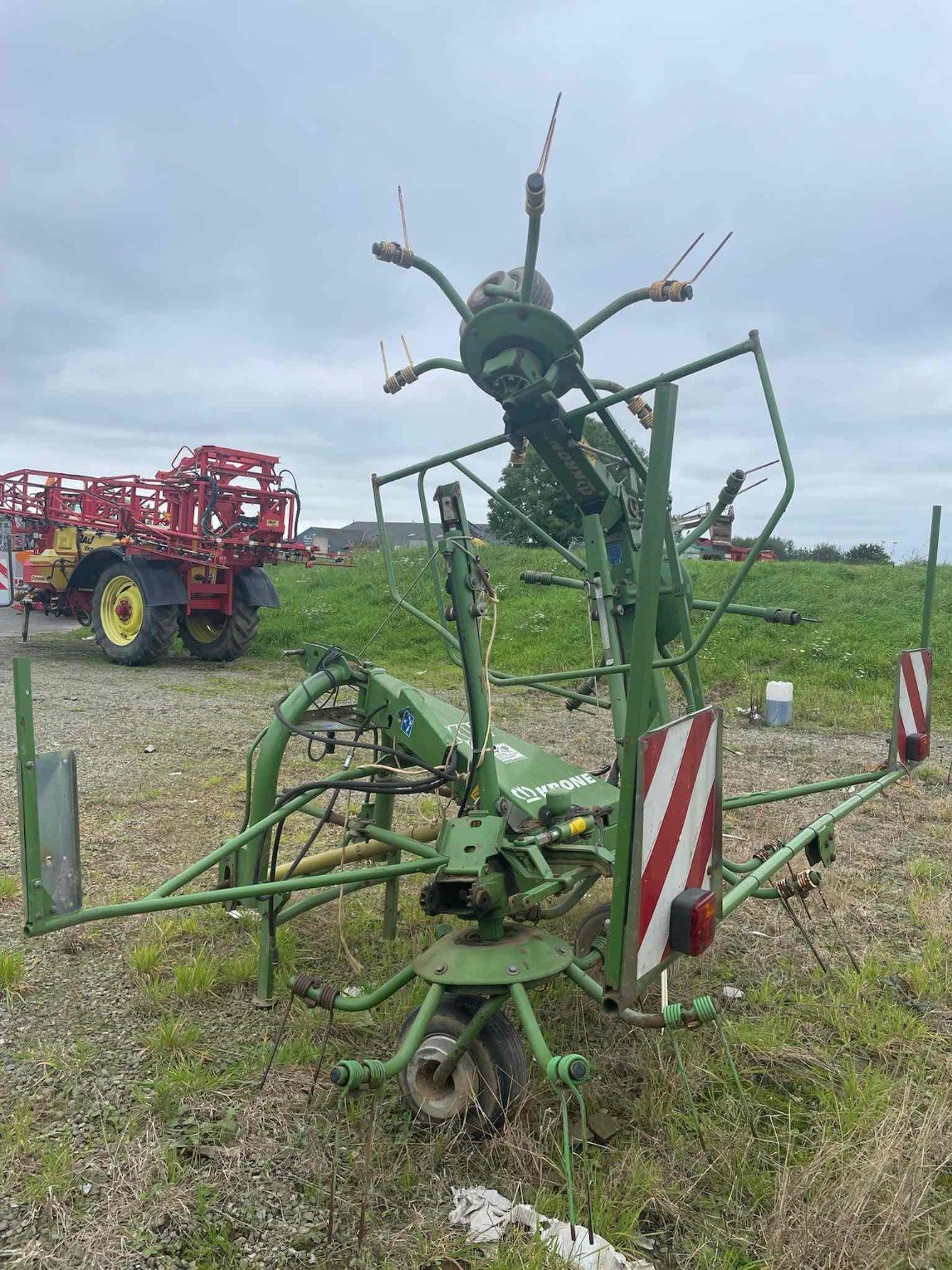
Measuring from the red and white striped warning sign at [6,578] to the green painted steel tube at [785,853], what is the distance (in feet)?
34.4

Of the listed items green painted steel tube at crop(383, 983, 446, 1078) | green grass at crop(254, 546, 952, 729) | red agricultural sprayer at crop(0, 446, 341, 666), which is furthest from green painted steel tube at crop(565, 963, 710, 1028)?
red agricultural sprayer at crop(0, 446, 341, 666)

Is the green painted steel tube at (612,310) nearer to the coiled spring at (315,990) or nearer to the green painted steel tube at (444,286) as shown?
the green painted steel tube at (444,286)

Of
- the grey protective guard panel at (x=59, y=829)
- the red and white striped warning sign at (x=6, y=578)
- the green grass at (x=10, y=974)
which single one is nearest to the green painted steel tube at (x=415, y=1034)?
the grey protective guard panel at (x=59, y=829)

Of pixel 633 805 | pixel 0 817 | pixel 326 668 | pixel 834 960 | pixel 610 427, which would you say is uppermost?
pixel 610 427

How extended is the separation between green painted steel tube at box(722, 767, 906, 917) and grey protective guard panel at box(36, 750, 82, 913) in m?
1.44

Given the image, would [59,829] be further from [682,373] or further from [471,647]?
[682,373]

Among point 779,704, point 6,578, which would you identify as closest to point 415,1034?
point 779,704

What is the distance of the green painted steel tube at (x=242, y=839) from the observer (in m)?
2.17

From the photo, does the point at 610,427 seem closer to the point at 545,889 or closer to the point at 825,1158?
the point at 545,889

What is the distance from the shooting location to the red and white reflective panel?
167cm

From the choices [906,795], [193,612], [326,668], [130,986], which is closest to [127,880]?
[130,986]

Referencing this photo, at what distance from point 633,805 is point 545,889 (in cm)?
72

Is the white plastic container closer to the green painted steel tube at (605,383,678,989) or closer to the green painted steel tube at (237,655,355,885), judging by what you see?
the green painted steel tube at (237,655,355,885)

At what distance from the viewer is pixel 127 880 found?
365 centimetres
